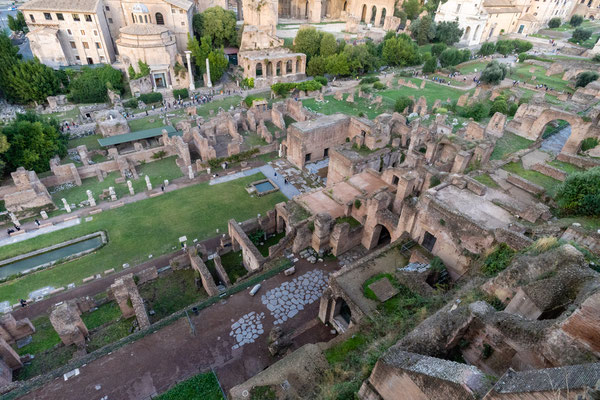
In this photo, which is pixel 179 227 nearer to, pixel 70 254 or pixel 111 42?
pixel 70 254

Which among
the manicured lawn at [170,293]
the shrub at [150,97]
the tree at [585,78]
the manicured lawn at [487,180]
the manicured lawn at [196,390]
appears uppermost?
the tree at [585,78]

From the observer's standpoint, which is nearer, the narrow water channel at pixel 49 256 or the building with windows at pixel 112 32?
the narrow water channel at pixel 49 256

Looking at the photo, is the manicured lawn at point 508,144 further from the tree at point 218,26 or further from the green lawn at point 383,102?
the tree at point 218,26

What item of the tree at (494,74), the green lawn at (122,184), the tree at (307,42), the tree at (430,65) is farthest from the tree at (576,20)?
the green lawn at (122,184)

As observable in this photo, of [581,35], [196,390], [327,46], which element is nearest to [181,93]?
[327,46]

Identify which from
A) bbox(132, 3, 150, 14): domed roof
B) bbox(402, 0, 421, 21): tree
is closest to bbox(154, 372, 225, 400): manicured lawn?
bbox(132, 3, 150, 14): domed roof

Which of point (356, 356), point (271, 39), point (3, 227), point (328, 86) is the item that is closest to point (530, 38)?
point (328, 86)
